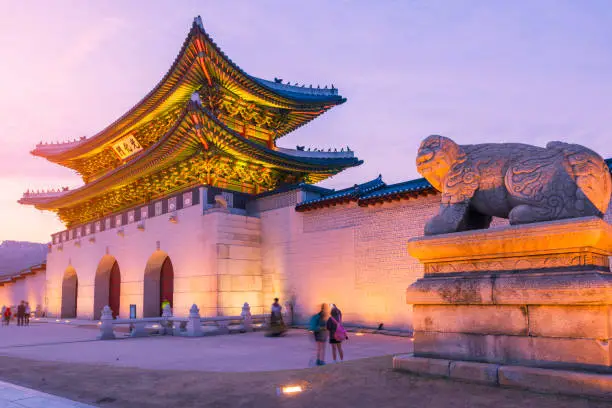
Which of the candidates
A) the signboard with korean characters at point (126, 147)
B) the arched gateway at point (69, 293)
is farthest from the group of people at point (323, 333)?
the arched gateway at point (69, 293)

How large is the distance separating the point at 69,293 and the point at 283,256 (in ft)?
54.2

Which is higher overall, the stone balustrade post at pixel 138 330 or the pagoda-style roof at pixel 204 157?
the pagoda-style roof at pixel 204 157

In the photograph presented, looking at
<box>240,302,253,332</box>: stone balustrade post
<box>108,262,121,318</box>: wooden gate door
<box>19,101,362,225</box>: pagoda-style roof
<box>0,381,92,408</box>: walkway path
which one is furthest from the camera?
<box>108,262,121,318</box>: wooden gate door

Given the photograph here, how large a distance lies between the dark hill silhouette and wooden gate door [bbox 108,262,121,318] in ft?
99.8

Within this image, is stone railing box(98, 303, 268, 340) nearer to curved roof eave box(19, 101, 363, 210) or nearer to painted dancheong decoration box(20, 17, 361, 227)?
painted dancheong decoration box(20, 17, 361, 227)

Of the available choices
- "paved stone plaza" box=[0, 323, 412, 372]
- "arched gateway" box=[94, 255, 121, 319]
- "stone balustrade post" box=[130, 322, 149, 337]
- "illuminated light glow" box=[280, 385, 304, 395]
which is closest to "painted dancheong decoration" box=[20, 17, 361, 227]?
"arched gateway" box=[94, 255, 121, 319]

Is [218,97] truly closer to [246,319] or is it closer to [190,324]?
[246,319]

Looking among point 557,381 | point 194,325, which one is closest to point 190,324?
point 194,325

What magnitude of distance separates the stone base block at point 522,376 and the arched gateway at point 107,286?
2217 centimetres

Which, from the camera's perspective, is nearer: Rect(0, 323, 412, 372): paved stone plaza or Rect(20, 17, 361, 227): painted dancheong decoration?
Rect(0, 323, 412, 372): paved stone plaza

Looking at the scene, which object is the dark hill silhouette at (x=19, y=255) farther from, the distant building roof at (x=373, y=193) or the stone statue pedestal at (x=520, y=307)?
the stone statue pedestal at (x=520, y=307)

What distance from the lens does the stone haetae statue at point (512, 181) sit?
4758mm

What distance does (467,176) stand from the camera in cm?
538

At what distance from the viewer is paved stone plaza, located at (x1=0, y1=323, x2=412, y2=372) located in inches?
348
